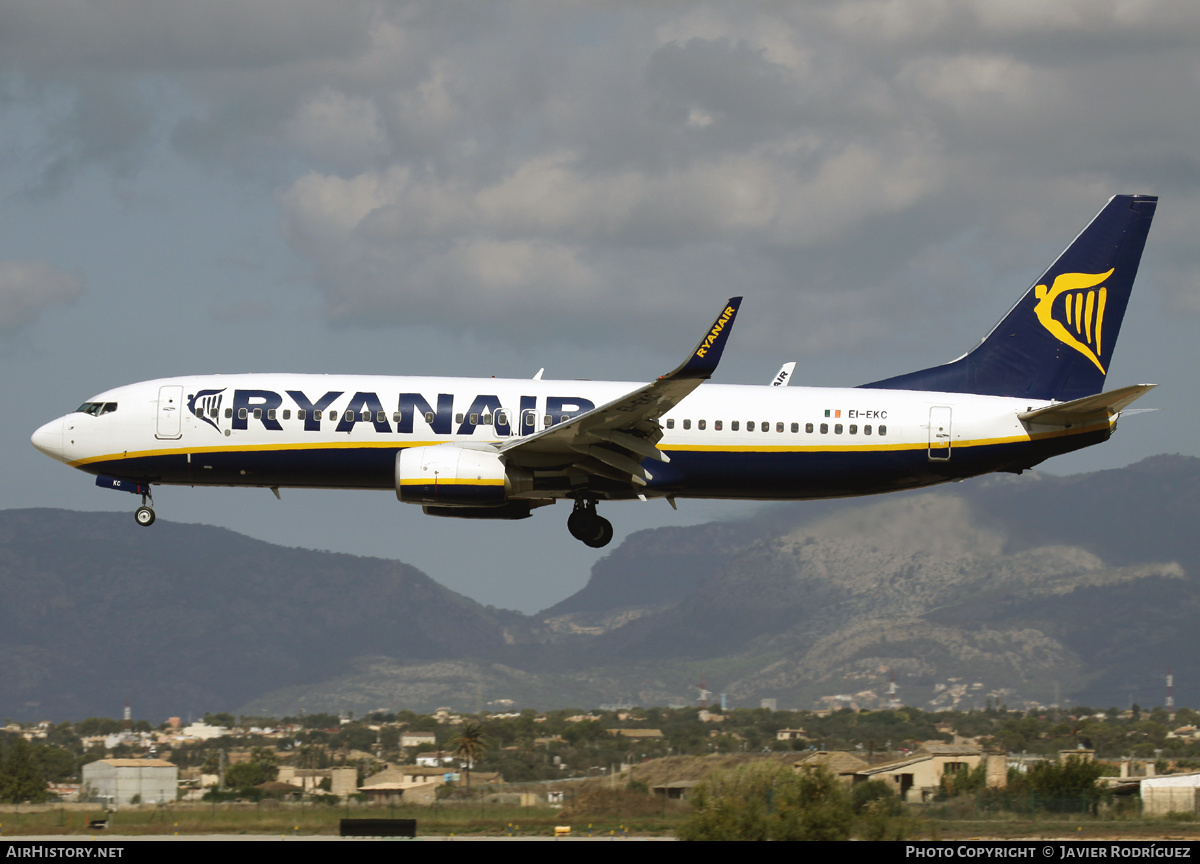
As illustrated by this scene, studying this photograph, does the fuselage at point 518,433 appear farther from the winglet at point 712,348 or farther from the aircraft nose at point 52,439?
the winglet at point 712,348

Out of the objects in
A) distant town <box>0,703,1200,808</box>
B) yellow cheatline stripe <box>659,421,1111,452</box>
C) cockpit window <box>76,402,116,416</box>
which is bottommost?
distant town <box>0,703,1200,808</box>

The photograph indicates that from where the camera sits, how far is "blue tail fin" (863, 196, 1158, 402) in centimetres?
4425

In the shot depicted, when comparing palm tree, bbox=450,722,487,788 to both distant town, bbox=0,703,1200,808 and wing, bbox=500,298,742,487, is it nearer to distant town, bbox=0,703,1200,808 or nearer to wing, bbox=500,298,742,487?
distant town, bbox=0,703,1200,808

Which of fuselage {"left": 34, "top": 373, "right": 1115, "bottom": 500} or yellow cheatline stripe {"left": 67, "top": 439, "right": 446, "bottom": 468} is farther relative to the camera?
fuselage {"left": 34, "top": 373, "right": 1115, "bottom": 500}

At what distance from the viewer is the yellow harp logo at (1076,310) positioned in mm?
44969

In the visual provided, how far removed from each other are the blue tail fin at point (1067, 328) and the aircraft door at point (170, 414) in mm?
19786

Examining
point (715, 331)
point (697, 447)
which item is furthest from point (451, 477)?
point (715, 331)

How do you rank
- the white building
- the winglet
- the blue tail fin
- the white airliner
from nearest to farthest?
the winglet < the white airliner < the blue tail fin < the white building

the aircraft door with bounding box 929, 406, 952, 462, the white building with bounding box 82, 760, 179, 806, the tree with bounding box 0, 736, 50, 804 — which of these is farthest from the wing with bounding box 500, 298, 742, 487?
the tree with bounding box 0, 736, 50, 804

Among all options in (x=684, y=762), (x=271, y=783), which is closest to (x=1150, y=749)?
(x=684, y=762)

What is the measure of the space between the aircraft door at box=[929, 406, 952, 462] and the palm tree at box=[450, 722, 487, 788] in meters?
28.2

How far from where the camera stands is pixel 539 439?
38625 millimetres

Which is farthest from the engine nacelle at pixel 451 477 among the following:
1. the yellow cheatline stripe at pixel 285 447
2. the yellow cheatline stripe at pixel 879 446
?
the yellow cheatline stripe at pixel 879 446

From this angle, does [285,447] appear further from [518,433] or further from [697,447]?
[697,447]
